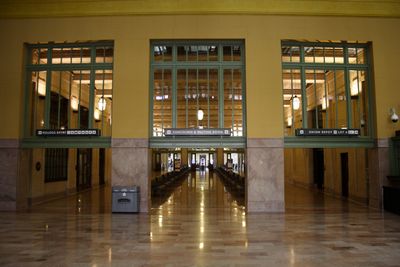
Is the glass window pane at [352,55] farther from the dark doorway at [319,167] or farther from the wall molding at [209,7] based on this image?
the dark doorway at [319,167]

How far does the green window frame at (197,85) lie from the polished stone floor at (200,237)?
2.73 m

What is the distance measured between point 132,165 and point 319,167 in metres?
13.0

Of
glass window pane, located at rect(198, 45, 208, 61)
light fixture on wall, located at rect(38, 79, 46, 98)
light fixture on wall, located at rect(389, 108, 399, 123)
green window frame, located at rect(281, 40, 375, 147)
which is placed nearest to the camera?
light fixture on wall, located at rect(389, 108, 399, 123)

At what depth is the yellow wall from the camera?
1266 cm

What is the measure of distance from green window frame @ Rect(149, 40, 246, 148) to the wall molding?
3.76 ft

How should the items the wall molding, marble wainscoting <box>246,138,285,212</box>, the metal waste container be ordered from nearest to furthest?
the metal waste container, marble wainscoting <box>246,138,285,212</box>, the wall molding

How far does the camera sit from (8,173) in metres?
12.7

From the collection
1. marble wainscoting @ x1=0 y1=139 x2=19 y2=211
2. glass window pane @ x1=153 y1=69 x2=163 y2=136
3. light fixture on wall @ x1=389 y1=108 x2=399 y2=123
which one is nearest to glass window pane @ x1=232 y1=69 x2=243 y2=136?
glass window pane @ x1=153 y1=69 x2=163 y2=136

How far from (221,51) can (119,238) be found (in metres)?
7.77

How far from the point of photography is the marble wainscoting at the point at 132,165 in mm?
12406

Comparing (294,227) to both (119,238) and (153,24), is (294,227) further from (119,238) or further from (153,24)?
(153,24)

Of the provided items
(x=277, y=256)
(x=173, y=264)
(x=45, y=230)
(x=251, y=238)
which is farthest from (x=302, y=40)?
(x=45, y=230)

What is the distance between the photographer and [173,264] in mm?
6484

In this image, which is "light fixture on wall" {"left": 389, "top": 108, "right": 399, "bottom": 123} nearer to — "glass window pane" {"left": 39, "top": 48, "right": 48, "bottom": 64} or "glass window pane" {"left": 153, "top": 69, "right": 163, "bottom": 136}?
"glass window pane" {"left": 153, "top": 69, "right": 163, "bottom": 136}
